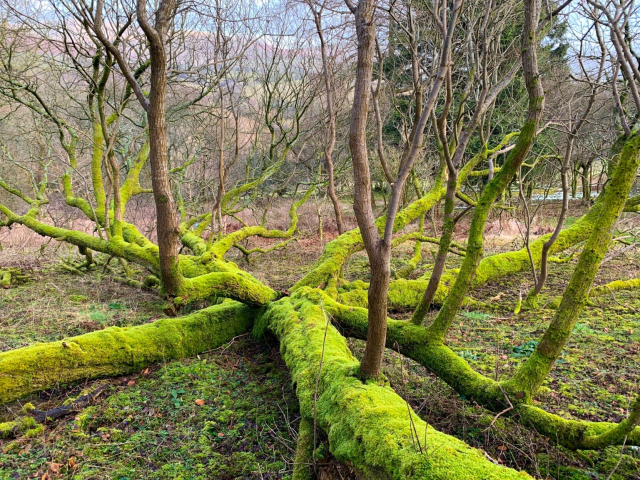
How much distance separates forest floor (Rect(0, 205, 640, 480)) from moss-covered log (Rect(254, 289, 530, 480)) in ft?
1.06

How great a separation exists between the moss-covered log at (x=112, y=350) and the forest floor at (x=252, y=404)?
0.15m

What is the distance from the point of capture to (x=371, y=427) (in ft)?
7.39

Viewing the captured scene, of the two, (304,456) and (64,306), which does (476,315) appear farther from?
(64,306)

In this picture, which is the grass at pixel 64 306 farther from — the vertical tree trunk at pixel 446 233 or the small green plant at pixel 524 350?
the small green plant at pixel 524 350

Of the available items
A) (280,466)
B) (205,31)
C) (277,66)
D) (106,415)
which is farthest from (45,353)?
(277,66)

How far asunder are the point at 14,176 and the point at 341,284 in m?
14.2

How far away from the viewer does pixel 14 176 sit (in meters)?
14.2

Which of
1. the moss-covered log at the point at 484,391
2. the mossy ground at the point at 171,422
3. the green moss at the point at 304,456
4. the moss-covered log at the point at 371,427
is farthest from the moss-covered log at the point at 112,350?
the green moss at the point at 304,456

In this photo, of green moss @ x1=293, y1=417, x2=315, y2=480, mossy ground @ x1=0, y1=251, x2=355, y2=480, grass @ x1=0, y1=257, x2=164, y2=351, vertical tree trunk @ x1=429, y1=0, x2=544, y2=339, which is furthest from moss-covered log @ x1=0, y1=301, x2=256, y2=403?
vertical tree trunk @ x1=429, y1=0, x2=544, y2=339

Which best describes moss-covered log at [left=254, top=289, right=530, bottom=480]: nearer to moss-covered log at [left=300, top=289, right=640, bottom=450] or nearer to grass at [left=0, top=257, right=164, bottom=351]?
moss-covered log at [left=300, top=289, right=640, bottom=450]

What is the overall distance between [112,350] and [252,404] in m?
1.61

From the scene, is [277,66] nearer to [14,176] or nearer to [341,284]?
[341,284]

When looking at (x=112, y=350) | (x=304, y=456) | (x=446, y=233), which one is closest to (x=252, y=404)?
(x=304, y=456)

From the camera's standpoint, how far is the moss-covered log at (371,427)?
72.4 inches
